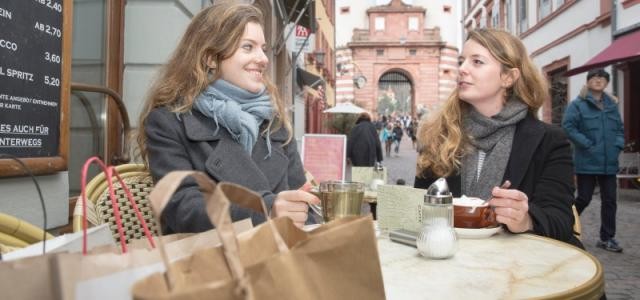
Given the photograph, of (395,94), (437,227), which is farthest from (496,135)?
(395,94)

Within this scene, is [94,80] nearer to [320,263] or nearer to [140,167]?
[140,167]

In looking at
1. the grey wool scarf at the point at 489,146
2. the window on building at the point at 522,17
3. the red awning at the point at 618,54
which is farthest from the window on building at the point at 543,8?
the grey wool scarf at the point at 489,146

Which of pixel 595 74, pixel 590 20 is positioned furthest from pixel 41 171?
pixel 590 20

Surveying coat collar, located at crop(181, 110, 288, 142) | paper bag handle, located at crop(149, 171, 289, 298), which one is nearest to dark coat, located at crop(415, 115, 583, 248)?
coat collar, located at crop(181, 110, 288, 142)

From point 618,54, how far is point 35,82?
8344 millimetres

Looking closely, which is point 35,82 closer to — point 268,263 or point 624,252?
point 268,263

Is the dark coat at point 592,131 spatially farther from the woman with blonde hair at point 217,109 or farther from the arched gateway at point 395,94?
the arched gateway at point 395,94

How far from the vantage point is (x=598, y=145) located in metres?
4.77

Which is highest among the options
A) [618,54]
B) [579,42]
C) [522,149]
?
[579,42]

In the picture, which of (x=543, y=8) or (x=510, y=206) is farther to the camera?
(x=543, y=8)

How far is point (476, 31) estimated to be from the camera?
2.36 meters

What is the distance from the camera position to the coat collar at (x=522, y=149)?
2.12 m

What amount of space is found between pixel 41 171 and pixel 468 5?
26.1m

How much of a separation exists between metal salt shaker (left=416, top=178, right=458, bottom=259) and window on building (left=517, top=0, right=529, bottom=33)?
1647 cm
